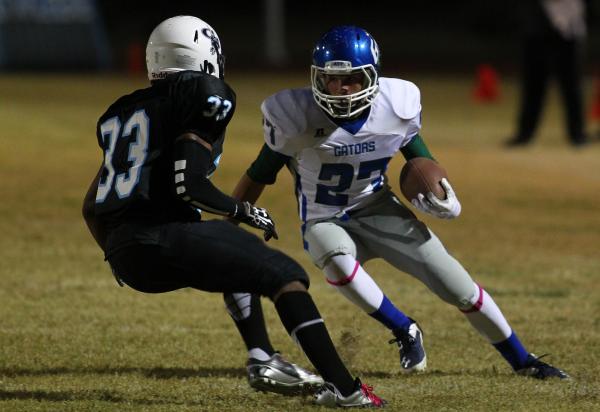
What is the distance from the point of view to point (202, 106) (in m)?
4.50

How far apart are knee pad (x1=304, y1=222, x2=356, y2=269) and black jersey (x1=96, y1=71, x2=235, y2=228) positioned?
31.4 inches

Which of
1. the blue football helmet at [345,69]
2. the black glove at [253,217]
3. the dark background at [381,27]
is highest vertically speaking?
the blue football helmet at [345,69]

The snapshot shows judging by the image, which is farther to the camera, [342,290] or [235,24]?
[235,24]

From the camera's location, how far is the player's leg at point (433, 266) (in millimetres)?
5273

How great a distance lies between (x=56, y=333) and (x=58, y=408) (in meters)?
1.52

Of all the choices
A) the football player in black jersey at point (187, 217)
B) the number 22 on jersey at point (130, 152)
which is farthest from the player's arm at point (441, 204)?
the number 22 on jersey at point (130, 152)

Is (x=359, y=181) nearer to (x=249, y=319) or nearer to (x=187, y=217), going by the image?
(x=249, y=319)

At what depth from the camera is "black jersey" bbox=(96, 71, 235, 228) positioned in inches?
178

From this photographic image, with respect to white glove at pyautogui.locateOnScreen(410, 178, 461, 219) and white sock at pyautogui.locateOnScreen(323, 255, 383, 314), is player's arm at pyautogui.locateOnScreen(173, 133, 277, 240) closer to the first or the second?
white sock at pyautogui.locateOnScreen(323, 255, 383, 314)

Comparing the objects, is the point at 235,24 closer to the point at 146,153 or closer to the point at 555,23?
the point at 555,23

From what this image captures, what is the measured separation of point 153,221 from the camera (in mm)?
4602

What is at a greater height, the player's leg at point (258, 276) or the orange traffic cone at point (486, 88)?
the player's leg at point (258, 276)

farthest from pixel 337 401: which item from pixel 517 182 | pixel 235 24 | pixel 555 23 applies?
pixel 235 24

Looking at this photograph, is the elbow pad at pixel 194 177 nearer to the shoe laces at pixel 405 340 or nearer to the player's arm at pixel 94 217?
the player's arm at pixel 94 217
